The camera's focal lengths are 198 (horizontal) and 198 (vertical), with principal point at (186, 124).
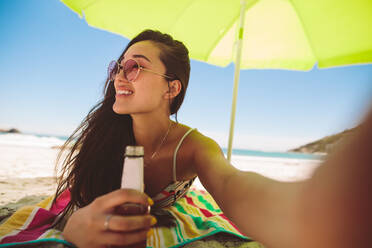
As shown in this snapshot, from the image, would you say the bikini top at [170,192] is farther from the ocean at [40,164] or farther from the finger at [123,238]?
the finger at [123,238]

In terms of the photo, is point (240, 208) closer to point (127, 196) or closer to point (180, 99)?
point (127, 196)

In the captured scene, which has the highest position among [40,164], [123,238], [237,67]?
[237,67]

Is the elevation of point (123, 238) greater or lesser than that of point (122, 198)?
lesser

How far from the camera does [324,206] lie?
0.37m

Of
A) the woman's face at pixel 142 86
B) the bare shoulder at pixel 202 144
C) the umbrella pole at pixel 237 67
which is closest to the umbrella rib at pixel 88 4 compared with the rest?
the woman's face at pixel 142 86

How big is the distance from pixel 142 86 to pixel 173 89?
12.2 inches

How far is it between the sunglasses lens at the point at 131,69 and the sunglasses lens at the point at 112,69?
0.65 ft

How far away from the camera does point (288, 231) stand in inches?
18.5

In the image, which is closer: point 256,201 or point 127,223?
point 127,223

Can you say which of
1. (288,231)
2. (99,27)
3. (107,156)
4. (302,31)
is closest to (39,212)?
(107,156)

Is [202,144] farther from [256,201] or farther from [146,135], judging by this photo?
[256,201]

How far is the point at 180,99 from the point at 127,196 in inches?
59.2

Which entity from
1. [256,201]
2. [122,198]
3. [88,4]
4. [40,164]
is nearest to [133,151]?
[122,198]

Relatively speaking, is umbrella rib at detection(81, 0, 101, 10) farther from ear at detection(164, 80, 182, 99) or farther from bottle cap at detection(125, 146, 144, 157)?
bottle cap at detection(125, 146, 144, 157)
